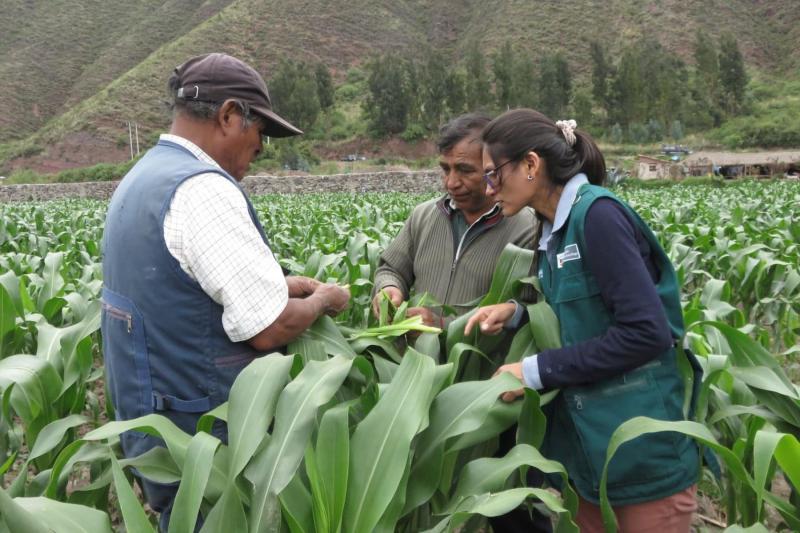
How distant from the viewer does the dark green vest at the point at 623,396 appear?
1.67 meters

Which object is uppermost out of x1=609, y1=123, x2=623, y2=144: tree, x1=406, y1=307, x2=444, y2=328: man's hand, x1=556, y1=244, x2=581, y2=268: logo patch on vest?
x1=556, y1=244, x2=581, y2=268: logo patch on vest

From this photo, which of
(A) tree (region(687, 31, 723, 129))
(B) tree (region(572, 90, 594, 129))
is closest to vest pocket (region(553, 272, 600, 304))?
(B) tree (region(572, 90, 594, 129))

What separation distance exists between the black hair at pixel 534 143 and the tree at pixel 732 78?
5372 cm

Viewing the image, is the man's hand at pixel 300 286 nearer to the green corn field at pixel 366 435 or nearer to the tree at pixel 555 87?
the green corn field at pixel 366 435

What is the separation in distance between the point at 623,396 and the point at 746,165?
117 feet

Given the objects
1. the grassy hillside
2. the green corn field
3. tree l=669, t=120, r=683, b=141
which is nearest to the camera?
the green corn field

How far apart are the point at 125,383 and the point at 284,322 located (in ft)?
1.43

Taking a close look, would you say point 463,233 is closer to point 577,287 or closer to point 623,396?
point 577,287

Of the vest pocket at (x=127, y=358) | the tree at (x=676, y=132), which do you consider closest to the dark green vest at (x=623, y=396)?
the vest pocket at (x=127, y=358)

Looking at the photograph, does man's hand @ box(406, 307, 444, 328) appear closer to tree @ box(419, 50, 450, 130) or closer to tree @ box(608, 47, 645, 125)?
tree @ box(419, 50, 450, 130)

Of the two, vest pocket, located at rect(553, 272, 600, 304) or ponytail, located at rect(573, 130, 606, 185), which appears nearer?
vest pocket, located at rect(553, 272, 600, 304)

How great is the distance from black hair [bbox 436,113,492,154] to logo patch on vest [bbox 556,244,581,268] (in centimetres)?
Result: 81

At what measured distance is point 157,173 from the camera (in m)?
1.59

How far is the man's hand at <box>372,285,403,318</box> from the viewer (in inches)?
95.6
